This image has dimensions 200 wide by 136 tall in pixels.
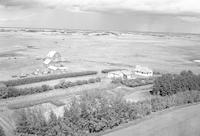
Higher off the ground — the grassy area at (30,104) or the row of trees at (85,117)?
the row of trees at (85,117)

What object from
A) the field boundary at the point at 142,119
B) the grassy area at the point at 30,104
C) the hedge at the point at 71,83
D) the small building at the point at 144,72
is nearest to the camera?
the field boundary at the point at 142,119

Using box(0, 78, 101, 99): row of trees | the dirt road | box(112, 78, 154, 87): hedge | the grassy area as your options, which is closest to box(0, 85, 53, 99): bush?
box(0, 78, 101, 99): row of trees

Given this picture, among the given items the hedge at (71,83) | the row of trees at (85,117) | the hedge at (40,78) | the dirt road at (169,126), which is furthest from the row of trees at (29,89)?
the dirt road at (169,126)

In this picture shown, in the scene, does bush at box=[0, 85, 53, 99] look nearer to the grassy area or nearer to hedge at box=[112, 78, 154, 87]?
the grassy area

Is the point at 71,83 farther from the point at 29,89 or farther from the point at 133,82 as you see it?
the point at 133,82

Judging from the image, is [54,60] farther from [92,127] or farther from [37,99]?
[92,127]

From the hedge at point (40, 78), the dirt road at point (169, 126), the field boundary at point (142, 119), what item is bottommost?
the field boundary at point (142, 119)

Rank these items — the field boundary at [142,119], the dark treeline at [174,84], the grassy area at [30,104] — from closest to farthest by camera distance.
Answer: the field boundary at [142,119]
the grassy area at [30,104]
the dark treeline at [174,84]

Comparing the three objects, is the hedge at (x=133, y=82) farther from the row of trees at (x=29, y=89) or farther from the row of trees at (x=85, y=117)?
the row of trees at (x=85, y=117)
